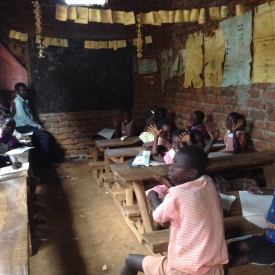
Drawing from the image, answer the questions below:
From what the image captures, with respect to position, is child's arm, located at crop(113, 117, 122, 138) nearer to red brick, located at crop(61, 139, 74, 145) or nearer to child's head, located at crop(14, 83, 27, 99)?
red brick, located at crop(61, 139, 74, 145)

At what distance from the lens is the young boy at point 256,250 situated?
1675mm

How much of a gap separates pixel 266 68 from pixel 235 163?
1233 millimetres

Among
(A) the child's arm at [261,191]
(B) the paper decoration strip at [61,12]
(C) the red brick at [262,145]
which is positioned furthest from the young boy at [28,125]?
(A) the child's arm at [261,191]

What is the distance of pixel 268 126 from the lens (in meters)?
3.38

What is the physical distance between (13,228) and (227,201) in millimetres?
1522

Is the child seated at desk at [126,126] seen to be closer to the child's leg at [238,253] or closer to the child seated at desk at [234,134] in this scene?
the child seated at desk at [234,134]

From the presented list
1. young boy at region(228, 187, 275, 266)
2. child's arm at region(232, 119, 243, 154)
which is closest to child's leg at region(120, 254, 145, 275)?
young boy at region(228, 187, 275, 266)

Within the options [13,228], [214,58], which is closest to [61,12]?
[13,228]

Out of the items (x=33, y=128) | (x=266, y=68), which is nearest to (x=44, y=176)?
(x=33, y=128)

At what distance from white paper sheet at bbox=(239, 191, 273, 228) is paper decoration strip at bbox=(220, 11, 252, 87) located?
1751 mm

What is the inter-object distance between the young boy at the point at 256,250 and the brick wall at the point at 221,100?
179 cm

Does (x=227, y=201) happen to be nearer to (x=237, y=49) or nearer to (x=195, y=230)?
(x=195, y=230)

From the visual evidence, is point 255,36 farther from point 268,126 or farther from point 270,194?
point 270,194

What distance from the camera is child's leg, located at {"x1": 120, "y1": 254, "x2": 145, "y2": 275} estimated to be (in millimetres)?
1785
